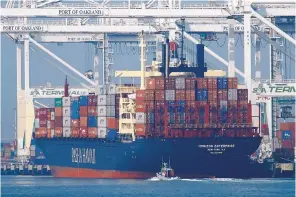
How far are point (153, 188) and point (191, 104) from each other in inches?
259

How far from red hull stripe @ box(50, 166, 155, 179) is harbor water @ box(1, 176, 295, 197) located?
79cm

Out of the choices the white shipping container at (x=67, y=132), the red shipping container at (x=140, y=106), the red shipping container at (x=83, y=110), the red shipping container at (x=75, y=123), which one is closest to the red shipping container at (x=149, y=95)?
the red shipping container at (x=140, y=106)

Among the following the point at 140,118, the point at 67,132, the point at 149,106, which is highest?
the point at 149,106

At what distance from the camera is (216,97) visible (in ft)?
317

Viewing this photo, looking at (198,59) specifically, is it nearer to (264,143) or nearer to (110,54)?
(264,143)

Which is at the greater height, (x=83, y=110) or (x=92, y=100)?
(x=92, y=100)

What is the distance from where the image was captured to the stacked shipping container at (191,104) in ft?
317

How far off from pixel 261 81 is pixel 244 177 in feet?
17.5

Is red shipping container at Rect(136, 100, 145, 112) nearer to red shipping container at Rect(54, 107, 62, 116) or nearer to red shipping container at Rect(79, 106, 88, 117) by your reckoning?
red shipping container at Rect(79, 106, 88, 117)

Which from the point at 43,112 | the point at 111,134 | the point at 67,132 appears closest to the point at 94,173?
the point at 67,132

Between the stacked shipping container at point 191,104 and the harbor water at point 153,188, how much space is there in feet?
8.93

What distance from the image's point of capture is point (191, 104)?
96.5 metres

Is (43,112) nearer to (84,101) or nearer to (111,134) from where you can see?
(84,101)

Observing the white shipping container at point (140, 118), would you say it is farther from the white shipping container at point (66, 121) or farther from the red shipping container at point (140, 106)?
the white shipping container at point (66, 121)
